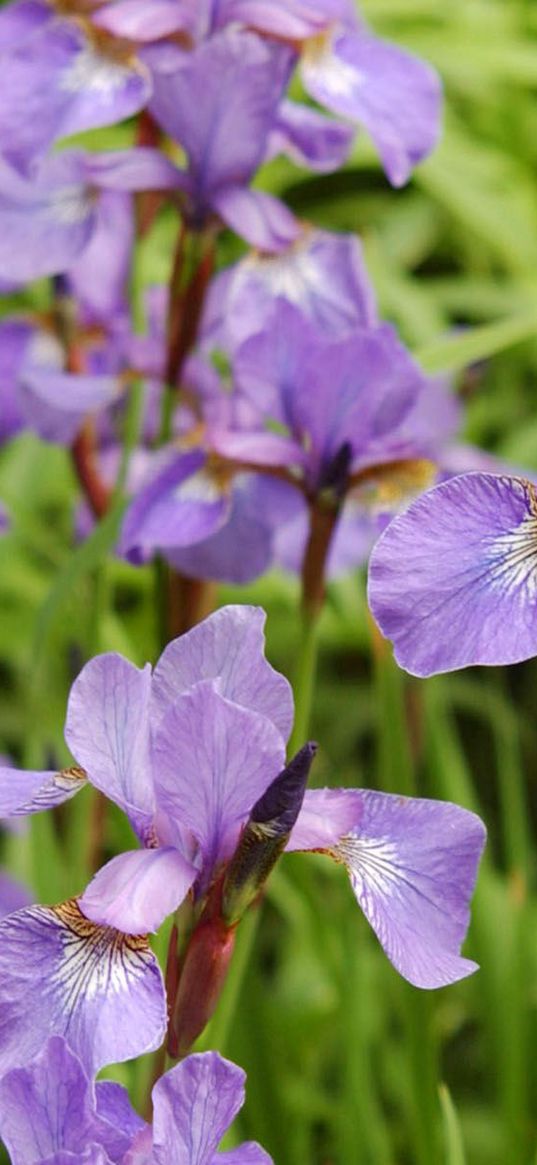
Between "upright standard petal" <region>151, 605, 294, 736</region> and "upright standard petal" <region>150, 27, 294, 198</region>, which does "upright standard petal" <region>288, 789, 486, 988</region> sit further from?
"upright standard petal" <region>150, 27, 294, 198</region>

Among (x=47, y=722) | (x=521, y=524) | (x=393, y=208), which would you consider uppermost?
(x=521, y=524)

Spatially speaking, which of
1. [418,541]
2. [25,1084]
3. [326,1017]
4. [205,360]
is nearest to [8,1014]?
[25,1084]

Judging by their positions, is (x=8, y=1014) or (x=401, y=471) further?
(x=401, y=471)

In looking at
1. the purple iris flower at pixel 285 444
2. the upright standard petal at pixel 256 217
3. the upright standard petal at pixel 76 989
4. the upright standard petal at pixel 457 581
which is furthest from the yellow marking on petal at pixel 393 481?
the upright standard petal at pixel 76 989

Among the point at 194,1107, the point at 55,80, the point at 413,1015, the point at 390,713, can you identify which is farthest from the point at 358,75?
the point at 194,1107

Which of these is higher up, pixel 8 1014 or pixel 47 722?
pixel 8 1014

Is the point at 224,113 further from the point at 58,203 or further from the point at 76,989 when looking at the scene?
the point at 76,989

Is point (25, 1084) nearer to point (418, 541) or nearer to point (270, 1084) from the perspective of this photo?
point (418, 541)
